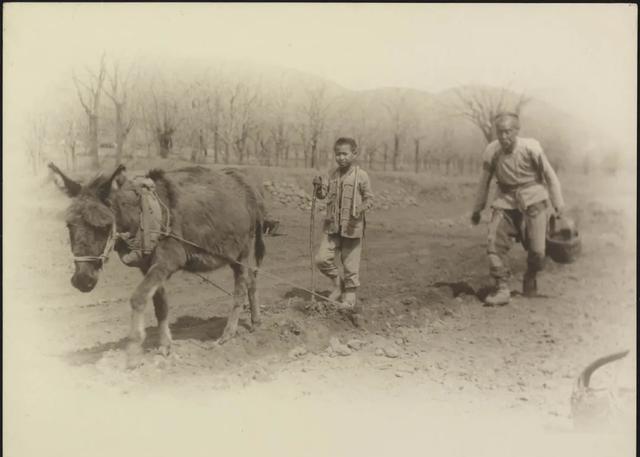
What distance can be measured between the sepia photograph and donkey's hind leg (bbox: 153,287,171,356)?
23 mm

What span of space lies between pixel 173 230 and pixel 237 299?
0.80 meters

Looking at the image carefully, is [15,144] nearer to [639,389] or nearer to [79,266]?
[79,266]

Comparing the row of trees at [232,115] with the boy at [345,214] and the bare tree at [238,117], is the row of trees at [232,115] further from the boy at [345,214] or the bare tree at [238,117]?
the boy at [345,214]

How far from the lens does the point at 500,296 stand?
527 cm

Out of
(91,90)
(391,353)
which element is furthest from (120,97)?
(391,353)

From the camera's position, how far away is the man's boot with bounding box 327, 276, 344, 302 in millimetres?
5094

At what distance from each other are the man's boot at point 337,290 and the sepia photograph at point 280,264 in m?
0.03

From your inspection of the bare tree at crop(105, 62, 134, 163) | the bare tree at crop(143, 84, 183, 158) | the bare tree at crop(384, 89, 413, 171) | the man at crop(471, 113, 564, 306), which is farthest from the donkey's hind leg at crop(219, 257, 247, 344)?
the man at crop(471, 113, 564, 306)

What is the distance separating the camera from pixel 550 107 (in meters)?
5.26

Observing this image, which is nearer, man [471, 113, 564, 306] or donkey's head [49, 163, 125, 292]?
donkey's head [49, 163, 125, 292]

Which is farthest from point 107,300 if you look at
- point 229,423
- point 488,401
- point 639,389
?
point 639,389

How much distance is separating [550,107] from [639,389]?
2583 millimetres

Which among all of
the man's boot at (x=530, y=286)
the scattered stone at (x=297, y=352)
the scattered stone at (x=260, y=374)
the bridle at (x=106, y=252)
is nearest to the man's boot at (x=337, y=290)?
the scattered stone at (x=297, y=352)

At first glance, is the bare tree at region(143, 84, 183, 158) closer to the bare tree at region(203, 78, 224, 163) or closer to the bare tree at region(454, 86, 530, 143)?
the bare tree at region(203, 78, 224, 163)
